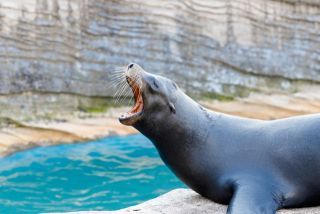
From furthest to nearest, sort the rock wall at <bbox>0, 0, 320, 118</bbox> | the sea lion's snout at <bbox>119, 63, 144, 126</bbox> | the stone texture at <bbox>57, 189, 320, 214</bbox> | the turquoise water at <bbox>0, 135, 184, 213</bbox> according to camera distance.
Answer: the rock wall at <bbox>0, 0, 320, 118</bbox> → the turquoise water at <bbox>0, 135, 184, 213</bbox> → the sea lion's snout at <bbox>119, 63, 144, 126</bbox> → the stone texture at <bbox>57, 189, 320, 214</bbox>

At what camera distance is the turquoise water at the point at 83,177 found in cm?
603

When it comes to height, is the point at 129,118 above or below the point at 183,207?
above

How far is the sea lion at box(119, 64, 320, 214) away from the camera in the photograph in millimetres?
3408

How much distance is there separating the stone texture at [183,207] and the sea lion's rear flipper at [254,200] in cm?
11

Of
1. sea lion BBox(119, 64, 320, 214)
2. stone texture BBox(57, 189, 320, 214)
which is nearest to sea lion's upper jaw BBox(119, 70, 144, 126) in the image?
sea lion BBox(119, 64, 320, 214)

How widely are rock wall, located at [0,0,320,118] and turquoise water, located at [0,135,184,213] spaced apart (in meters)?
1.27

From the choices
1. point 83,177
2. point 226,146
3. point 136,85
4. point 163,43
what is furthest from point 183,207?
point 163,43

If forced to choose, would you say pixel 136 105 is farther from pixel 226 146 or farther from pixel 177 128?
pixel 226 146

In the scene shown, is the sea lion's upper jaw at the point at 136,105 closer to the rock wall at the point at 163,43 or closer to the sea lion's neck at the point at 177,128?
the sea lion's neck at the point at 177,128

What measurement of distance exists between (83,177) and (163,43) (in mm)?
3765

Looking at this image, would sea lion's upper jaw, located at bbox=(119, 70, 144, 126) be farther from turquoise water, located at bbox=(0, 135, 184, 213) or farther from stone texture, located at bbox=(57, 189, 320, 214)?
turquoise water, located at bbox=(0, 135, 184, 213)

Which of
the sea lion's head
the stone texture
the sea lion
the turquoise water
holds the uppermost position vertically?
the sea lion's head

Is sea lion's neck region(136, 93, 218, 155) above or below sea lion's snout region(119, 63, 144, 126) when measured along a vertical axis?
below

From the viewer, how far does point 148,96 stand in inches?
139
